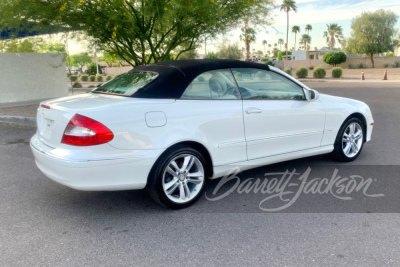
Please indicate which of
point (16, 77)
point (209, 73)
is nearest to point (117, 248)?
point (209, 73)

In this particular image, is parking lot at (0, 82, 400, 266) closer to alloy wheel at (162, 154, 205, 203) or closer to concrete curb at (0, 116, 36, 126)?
Answer: alloy wheel at (162, 154, 205, 203)

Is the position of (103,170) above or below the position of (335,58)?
below

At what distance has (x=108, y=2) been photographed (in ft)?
30.2

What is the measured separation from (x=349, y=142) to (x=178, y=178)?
118 inches

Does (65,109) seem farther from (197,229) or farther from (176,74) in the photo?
(197,229)

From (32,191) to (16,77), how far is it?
1188 centimetres

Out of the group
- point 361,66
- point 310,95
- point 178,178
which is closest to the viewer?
point 178,178

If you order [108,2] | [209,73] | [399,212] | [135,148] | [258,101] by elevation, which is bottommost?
[399,212]

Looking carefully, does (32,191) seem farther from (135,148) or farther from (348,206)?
(348,206)

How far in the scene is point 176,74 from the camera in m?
4.01

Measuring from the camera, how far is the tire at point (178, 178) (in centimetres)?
362

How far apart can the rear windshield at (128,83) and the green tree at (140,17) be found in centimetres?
425

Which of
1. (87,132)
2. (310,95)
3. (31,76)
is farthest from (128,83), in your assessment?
(31,76)

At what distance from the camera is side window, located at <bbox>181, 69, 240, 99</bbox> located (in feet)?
13.1
